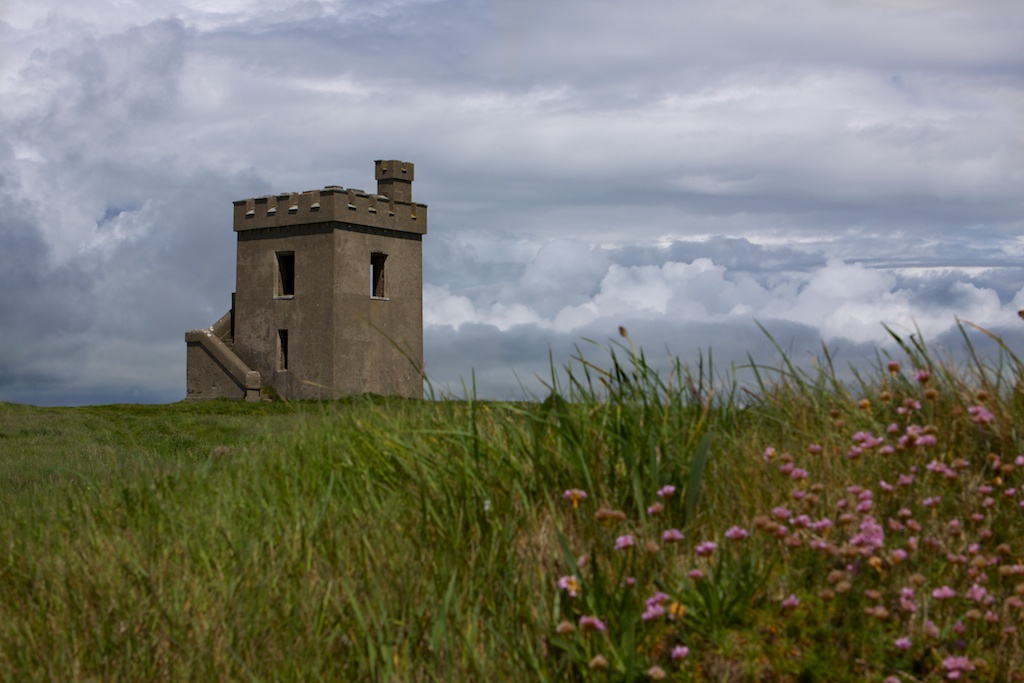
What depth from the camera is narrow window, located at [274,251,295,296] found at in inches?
1444

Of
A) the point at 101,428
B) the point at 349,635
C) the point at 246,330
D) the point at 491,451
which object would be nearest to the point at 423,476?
the point at 491,451

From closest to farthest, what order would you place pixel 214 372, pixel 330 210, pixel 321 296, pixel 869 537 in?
pixel 869 537
pixel 330 210
pixel 321 296
pixel 214 372

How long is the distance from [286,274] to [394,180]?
5208mm

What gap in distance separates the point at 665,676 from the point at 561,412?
1.73 metres

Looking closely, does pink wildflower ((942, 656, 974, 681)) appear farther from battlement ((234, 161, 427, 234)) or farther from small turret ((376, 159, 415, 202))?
small turret ((376, 159, 415, 202))

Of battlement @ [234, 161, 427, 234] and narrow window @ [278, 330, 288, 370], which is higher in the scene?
battlement @ [234, 161, 427, 234]

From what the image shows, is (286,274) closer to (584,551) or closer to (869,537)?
(584,551)

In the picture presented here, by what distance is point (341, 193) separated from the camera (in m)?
34.7

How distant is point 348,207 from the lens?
34750 millimetres

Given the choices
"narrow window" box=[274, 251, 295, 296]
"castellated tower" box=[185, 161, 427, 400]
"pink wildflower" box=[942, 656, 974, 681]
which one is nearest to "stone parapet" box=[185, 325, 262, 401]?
"castellated tower" box=[185, 161, 427, 400]

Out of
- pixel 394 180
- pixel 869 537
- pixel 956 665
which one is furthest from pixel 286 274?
pixel 956 665

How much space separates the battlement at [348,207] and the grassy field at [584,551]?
29645mm

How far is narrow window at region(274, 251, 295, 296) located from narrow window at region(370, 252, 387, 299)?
284 cm

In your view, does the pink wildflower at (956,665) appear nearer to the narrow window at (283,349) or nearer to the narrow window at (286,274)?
the narrow window at (283,349)
